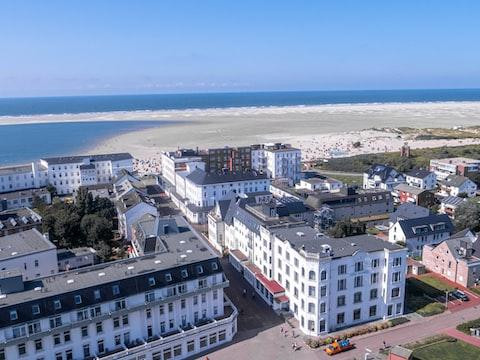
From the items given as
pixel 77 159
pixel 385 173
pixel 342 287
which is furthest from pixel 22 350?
pixel 385 173

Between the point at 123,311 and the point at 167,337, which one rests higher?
the point at 123,311

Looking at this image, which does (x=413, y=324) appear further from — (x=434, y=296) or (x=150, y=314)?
(x=150, y=314)

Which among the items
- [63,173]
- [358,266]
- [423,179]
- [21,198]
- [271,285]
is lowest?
[271,285]

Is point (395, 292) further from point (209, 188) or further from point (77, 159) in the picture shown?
point (77, 159)

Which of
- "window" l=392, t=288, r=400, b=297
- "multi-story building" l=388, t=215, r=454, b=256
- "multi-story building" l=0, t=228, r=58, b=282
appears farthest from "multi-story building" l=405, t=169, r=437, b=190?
"multi-story building" l=0, t=228, r=58, b=282


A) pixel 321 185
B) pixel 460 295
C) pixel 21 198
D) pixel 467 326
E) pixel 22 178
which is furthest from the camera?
pixel 22 178

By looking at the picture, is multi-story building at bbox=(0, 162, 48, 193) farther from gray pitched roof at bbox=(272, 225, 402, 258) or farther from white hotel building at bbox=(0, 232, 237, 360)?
gray pitched roof at bbox=(272, 225, 402, 258)

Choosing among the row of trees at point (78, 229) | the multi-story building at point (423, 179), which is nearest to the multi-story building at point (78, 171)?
the row of trees at point (78, 229)
